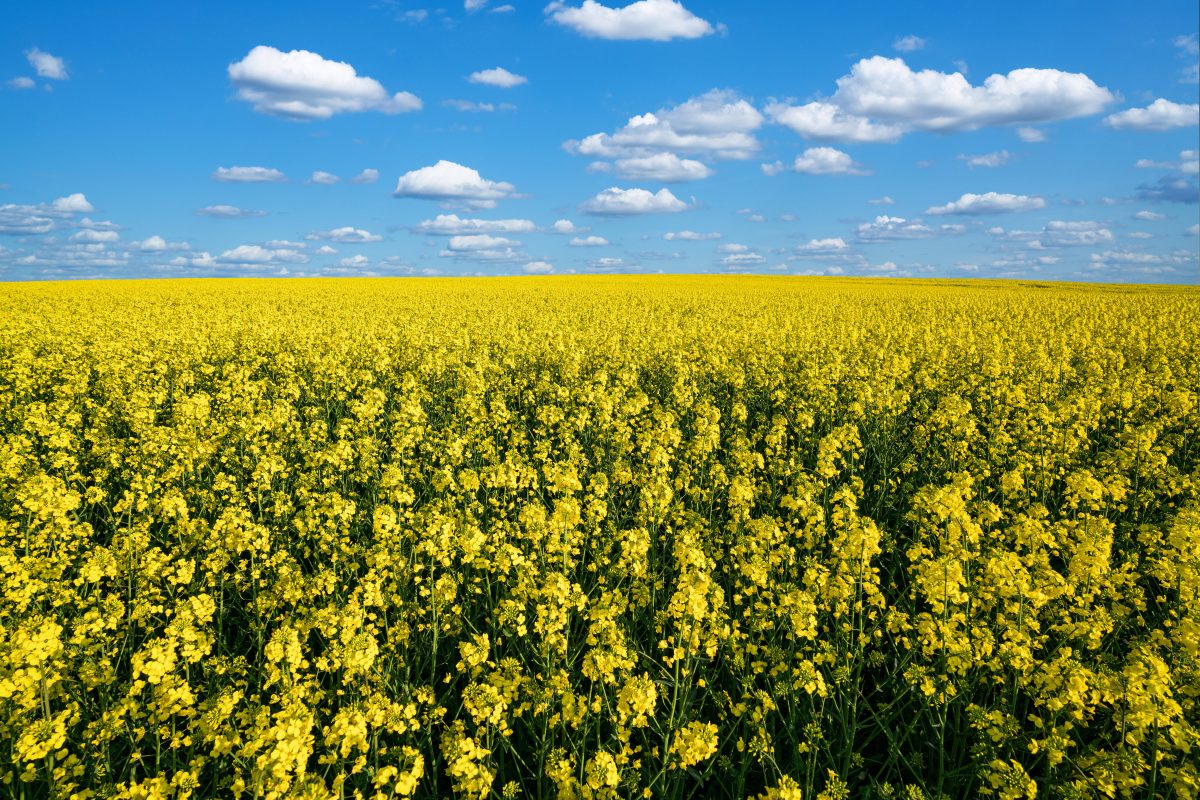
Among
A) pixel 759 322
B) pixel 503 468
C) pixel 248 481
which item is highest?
pixel 759 322

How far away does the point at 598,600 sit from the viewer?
15.7ft

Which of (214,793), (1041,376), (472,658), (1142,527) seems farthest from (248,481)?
(1041,376)

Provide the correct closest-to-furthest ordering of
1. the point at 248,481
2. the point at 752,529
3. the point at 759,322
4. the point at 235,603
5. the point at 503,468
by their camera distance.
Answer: the point at 752,529 < the point at 235,603 < the point at 503,468 < the point at 248,481 < the point at 759,322

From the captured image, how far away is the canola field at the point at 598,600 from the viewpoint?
141 inches

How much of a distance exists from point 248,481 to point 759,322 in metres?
19.1

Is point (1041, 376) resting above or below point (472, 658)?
above

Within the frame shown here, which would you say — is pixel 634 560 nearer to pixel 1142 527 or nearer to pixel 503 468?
pixel 503 468

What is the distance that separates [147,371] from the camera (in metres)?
12.8

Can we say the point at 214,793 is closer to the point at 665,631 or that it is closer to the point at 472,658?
the point at 472,658

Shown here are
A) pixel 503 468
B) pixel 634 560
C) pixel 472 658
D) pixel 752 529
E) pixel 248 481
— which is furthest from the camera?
pixel 248 481

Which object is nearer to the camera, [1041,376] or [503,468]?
[503,468]

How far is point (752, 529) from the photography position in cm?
541

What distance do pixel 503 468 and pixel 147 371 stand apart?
10.7 metres

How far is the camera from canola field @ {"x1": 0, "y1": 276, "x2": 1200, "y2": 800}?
3.58 m
